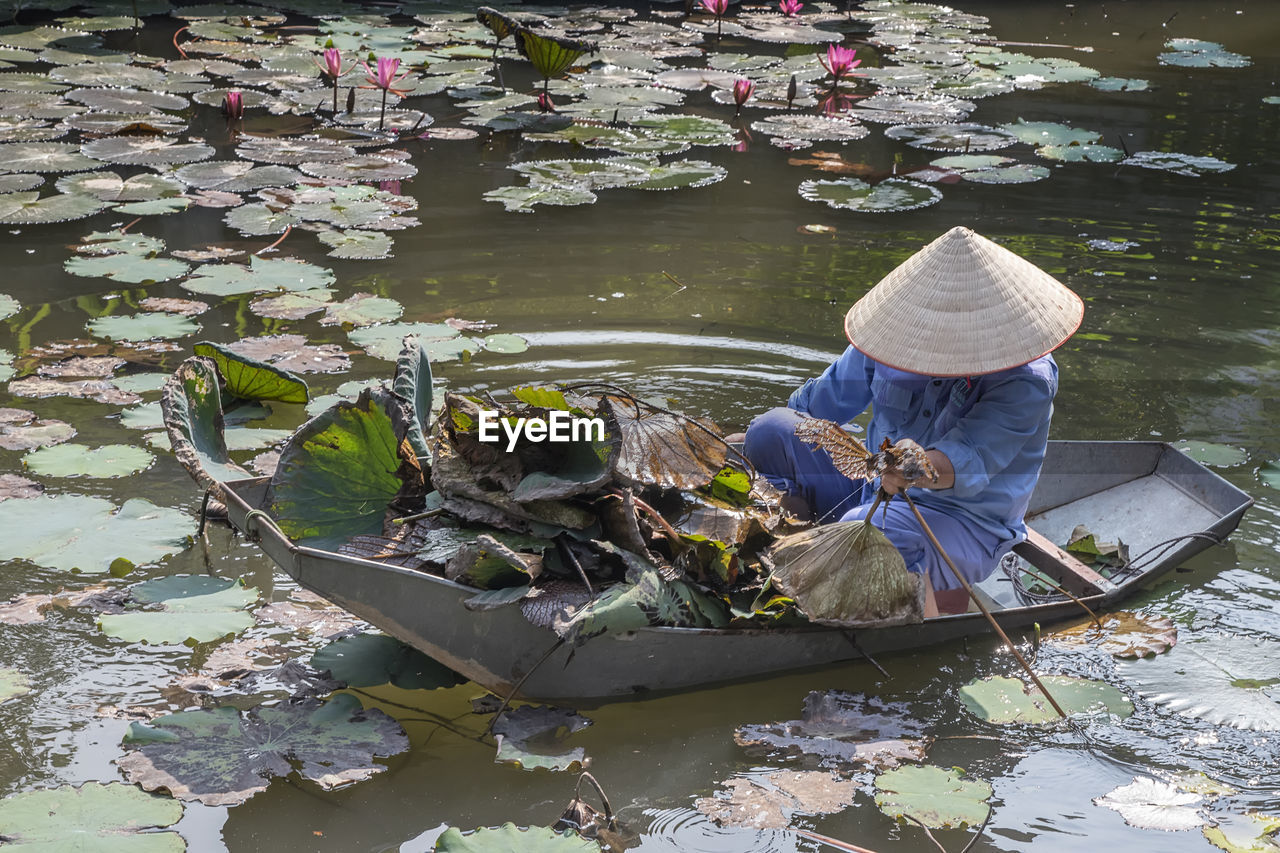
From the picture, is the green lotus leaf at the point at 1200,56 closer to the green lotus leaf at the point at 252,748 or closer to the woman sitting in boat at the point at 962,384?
the woman sitting in boat at the point at 962,384

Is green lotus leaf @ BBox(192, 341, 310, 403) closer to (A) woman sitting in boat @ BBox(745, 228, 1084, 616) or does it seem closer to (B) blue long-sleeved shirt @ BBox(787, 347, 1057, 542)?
(B) blue long-sleeved shirt @ BBox(787, 347, 1057, 542)

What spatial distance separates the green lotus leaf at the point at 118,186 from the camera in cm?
555

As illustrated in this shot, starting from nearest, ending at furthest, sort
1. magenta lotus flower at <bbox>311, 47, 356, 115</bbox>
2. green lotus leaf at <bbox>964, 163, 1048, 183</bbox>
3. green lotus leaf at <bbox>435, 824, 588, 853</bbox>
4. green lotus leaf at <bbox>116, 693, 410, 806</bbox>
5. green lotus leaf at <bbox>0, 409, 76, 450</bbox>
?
green lotus leaf at <bbox>435, 824, 588, 853</bbox>, green lotus leaf at <bbox>116, 693, 410, 806</bbox>, green lotus leaf at <bbox>0, 409, 76, 450</bbox>, green lotus leaf at <bbox>964, 163, 1048, 183</bbox>, magenta lotus flower at <bbox>311, 47, 356, 115</bbox>

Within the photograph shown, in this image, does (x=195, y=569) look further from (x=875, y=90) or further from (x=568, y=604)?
(x=875, y=90)

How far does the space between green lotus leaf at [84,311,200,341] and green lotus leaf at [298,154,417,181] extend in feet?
5.73

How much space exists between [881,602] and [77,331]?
3314mm

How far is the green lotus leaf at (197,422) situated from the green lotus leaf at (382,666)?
0.47m

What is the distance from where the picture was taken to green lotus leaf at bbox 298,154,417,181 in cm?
602

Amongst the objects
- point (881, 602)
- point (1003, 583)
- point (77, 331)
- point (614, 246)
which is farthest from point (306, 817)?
point (614, 246)

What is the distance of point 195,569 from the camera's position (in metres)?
3.21

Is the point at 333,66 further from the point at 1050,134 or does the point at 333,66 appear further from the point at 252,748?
the point at 252,748

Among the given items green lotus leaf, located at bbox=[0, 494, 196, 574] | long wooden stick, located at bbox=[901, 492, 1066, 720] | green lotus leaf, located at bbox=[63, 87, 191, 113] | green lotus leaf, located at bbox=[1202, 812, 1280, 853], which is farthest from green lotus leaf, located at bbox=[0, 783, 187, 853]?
green lotus leaf, located at bbox=[63, 87, 191, 113]

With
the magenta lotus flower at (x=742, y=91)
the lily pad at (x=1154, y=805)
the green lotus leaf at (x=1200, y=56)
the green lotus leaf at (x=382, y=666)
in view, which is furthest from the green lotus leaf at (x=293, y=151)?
the green lotus leaf at (x=1200, y=56)

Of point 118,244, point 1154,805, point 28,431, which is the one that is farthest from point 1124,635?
point 118,244
